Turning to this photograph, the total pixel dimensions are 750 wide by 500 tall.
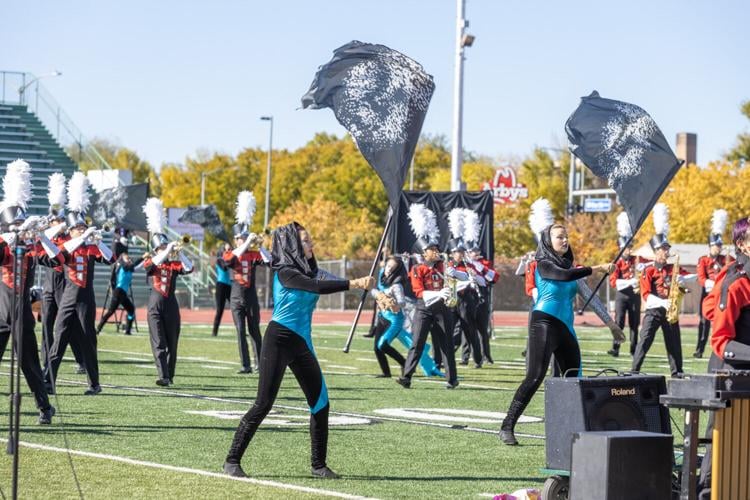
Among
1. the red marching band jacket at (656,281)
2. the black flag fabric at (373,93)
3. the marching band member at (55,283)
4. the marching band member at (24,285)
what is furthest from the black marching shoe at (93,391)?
the red marching band jacket at (656,281)

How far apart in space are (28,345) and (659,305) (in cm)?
980

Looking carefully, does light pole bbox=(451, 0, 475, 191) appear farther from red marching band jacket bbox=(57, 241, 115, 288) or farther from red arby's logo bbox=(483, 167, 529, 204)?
red arby's logo bbox=(483, 167, 529, 204)

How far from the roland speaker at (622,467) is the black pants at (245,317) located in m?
10.7

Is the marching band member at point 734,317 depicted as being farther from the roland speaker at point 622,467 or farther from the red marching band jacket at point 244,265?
the red marching band jacket at point 244,265

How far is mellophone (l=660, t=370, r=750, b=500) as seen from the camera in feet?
22.1

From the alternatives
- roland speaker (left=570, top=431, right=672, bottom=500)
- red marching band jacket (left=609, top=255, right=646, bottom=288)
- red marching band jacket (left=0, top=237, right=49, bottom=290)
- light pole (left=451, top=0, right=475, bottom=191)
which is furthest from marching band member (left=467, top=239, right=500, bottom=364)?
roland speaker (left=570, top=431, right=672, bottom=500)

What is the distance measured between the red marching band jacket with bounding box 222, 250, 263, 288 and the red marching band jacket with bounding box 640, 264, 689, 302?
5121mm

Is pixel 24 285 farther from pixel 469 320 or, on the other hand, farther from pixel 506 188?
pixel 506 188

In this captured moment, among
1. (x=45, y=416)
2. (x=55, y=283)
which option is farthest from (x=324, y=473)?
(x=55, y=283)

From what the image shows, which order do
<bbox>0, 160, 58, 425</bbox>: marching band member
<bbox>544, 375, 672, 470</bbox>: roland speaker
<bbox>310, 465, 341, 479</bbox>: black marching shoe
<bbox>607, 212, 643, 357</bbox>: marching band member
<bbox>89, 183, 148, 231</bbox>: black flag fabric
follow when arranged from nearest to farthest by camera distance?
<bbox>544, 375, 672, 470</bbox>: roland speaker
<bbox>310, 465, 341, 479</bbox>: black marching shoe
<bbox>0, 160, 58, 425</bbox>: marching band member
<bbox>607, 212, 643, 357</bbox>: marching band member
<bbox>89, 183, 148, 231</bbox>: black flag fabric

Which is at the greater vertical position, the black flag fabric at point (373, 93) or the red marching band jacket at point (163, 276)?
the black flag fabric at point (373, 93)

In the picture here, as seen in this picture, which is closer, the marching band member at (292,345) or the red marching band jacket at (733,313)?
the red marching band jacket at (733,313)

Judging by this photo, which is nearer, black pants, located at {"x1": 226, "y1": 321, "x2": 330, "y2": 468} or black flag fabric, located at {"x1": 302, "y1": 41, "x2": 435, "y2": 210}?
black pants, located at {"x1": 226, "y1": 321, "x2": 330, "y2": 468}

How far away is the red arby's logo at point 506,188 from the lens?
59.4 m
